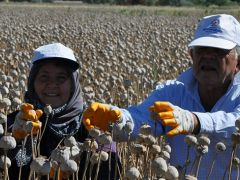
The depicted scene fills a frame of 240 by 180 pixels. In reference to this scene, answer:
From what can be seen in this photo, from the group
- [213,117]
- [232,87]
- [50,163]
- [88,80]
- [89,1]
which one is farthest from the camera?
[89,1]

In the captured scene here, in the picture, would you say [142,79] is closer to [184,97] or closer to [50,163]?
[184,97]

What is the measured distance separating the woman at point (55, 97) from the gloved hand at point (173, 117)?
64 cm

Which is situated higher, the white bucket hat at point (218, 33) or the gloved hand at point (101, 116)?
the white bucket hat at point (218, 33)

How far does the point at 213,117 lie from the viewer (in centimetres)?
258

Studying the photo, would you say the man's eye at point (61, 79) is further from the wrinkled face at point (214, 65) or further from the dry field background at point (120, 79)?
the wrinkled face at point (214, 65)

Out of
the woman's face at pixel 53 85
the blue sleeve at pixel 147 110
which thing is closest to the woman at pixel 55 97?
the woman's face at pixel 53 85

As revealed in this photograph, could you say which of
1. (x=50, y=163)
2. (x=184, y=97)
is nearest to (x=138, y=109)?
(x=184, y=97)

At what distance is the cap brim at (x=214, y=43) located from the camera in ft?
8.89

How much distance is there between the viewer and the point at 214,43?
2.72 m

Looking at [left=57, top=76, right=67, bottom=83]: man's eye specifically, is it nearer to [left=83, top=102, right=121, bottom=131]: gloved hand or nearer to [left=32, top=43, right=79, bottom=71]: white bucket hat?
[left=32, top=43, right=79, bottom=71]: white bucket hat

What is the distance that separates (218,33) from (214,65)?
0.56 ft

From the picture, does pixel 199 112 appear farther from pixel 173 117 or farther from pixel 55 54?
pixel 55 54

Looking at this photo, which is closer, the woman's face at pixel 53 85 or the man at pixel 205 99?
the man at pixel 205 99

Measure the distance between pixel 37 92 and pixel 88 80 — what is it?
87.4 inches
